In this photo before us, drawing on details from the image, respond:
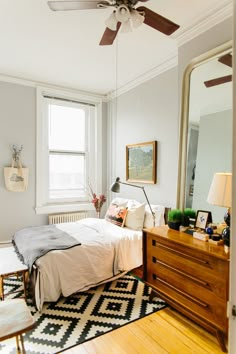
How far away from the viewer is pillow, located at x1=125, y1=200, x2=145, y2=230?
333 cm

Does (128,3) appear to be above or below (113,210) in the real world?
above

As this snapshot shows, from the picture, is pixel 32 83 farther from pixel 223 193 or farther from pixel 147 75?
pixel 223 193

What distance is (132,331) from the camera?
2.00 m

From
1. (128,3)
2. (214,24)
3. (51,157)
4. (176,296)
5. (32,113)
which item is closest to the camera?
(128,3)

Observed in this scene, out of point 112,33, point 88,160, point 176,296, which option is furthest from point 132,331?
point 88,160

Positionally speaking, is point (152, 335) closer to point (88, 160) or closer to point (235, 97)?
point (235, 97)

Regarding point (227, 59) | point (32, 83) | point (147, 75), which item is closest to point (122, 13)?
point (227, 59)

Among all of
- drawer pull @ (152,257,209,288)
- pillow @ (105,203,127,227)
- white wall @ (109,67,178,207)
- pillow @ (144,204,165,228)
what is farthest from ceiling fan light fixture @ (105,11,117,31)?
pillow @ (105,203,127,227)

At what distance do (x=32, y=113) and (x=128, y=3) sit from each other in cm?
281

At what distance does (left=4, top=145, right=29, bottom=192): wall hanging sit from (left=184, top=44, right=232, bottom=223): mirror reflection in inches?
107

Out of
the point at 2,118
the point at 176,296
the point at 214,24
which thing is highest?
the point at 214,24

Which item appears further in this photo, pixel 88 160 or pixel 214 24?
pixel 88 160

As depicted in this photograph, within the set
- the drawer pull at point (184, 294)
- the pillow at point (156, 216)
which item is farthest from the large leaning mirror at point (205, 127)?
the drawer pull at point (184, 294)

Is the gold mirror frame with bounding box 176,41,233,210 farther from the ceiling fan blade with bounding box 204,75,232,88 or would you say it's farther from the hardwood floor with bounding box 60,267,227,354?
the hardwood floor with bounding box 60,267,227,354
